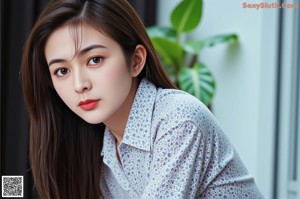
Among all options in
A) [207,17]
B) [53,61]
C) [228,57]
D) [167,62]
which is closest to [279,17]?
[228,57]

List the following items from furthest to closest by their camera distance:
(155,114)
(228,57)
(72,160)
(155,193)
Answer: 1. (228,57)
2. (72,160)
3. (155,114)
4. (155,193)

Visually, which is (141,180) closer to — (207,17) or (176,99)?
(176,99)

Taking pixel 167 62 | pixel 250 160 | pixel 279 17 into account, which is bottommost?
pixel 250 160

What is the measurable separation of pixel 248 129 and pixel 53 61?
127 cm

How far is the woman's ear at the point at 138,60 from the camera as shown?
0.81 meters

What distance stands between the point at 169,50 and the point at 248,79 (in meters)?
0.43

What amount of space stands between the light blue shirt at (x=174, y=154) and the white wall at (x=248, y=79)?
99 centimetres

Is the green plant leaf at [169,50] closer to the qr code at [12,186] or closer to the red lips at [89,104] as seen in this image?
the qr code at [12,186]

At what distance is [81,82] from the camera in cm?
72

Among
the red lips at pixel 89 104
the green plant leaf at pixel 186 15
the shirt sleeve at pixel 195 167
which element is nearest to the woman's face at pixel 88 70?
the red lips at pixel 89 104

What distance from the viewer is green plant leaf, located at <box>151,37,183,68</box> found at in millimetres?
2012

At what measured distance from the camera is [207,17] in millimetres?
2121
